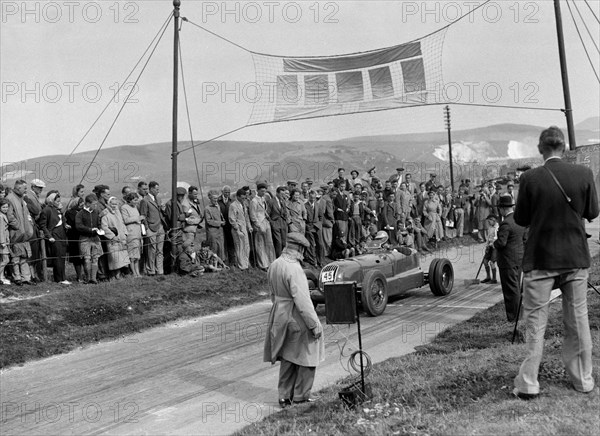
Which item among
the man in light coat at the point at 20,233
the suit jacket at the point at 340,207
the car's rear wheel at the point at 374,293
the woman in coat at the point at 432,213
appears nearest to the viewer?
the car's rear wheel at the point at 374,293

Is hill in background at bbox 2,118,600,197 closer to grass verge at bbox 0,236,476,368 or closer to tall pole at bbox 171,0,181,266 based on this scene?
tall pole at bbox 171,0,181,266

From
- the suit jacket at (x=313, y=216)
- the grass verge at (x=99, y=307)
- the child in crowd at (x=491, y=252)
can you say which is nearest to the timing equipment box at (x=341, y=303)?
the grass verge at (x=99, y=307)

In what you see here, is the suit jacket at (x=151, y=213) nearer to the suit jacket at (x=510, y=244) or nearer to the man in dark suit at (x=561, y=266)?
the suit jacket at (x=510, y=244)

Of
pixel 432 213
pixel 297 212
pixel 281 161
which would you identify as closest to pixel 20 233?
pixel 297 212

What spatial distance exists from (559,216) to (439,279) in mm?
8502

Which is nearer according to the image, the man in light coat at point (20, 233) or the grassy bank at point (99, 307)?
the grassy bank at point (99, 307)

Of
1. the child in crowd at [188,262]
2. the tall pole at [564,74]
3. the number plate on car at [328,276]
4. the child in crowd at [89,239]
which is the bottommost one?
the number plate on car at [328,276]

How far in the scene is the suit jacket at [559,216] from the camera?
579cm

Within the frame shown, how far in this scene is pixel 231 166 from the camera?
67.9 m

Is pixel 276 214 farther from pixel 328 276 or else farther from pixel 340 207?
pixel 328 276

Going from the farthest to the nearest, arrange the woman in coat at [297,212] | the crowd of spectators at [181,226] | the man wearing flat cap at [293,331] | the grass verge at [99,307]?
the woman in coat at [297,212] → the crowd of spectators at [181,226] → the grass verge at [99,307] → the man wearing flat cap at [293,331]

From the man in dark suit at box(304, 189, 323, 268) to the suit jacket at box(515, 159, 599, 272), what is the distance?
502 inches

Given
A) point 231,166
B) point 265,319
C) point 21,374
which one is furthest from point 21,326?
point 231,166

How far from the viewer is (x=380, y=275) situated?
1254 centimetres
